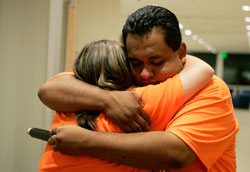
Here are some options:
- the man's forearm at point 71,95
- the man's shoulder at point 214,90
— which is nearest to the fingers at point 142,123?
the man's forearm at point 71,95

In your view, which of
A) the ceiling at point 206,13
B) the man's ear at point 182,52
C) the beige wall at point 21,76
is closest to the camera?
the man's ear at point 182,52

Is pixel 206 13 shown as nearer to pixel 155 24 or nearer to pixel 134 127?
pixel 155 24

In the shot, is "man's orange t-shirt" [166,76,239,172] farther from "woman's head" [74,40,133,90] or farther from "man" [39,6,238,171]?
"woman's head" [74,40,133,90]

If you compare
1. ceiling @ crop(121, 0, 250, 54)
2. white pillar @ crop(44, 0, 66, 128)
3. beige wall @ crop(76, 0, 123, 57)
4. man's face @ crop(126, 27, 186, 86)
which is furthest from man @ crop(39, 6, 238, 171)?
ceiling @ crop(121, 0, 250, 54)

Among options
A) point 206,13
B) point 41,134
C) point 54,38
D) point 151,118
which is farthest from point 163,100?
point 206,13

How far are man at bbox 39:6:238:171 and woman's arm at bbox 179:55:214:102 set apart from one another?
0.12ft

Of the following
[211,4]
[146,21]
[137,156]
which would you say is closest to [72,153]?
[137,156]

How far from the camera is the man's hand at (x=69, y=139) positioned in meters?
1.00

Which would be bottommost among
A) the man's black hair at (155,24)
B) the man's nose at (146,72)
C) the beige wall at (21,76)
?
the beige wall at (21,76)

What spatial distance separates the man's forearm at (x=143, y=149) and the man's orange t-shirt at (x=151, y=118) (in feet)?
0.19

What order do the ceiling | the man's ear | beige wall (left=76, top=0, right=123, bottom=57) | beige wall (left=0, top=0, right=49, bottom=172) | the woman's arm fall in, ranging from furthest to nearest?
the ceiling → beige wall (left=76, top=0, right=123, bottom=57) → beige wall (left=0, top=0, right=49, bottom=172) → the man's ear → the woman's arm

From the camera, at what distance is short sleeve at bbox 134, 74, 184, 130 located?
105cm

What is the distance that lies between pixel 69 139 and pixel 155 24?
57 cm

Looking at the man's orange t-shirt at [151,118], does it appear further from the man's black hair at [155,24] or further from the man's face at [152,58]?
the man's black hair at [155,24]
